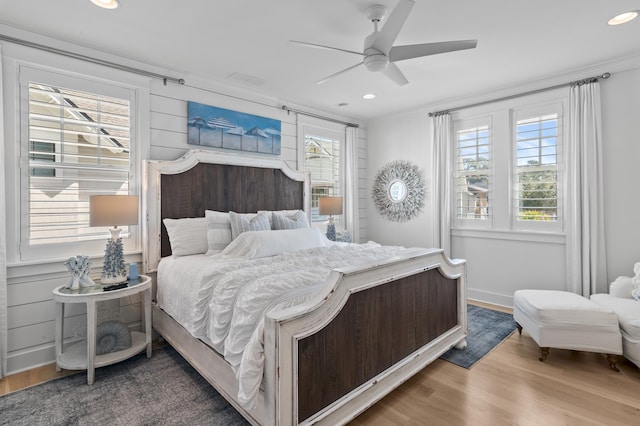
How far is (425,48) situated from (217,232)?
2390mm

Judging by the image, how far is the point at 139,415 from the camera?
2.02m

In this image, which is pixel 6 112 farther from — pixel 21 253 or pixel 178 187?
pixel 178 187

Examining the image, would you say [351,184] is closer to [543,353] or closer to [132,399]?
[543,353]

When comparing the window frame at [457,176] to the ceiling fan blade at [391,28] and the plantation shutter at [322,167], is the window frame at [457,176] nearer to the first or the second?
the plantation shutter at [322,167]

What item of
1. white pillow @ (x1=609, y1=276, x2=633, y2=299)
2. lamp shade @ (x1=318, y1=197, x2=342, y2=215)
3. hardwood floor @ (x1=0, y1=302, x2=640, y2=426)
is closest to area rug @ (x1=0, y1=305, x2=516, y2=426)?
hardwood floor @ (x1=0, y1=302, x2=640, y2=426)

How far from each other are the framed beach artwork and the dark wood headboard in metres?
0.15

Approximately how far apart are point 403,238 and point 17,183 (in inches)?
180

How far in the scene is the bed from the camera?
1.56 metres

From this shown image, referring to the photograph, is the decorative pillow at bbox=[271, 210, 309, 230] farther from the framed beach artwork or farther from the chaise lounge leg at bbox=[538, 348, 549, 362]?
the chaise lounge leg at bbox=[538, 348, 549, 362]

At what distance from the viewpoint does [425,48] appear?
2.34 metres

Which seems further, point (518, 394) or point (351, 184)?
point (351, 184)

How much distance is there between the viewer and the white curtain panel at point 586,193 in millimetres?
3365

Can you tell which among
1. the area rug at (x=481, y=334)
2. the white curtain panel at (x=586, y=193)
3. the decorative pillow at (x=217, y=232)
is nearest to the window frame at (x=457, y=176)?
the white curtain panel at (x=586, y=193)

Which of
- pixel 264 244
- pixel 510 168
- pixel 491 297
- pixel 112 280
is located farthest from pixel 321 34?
pixel 491 297
